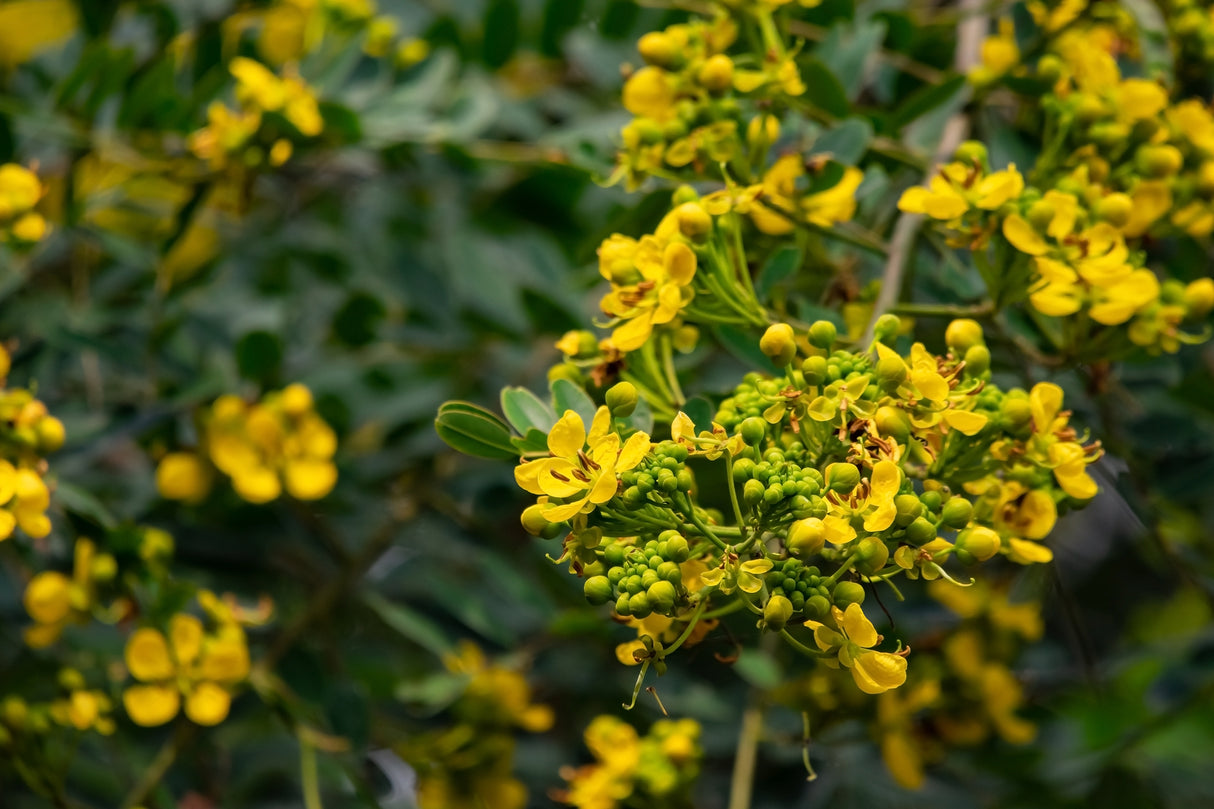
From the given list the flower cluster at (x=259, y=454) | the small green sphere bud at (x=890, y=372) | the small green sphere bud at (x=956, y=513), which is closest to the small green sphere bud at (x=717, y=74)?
the small green sphere bud at (x=890, y=372)

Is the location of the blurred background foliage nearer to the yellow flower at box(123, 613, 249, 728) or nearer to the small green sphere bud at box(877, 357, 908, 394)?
the yellow flower at box(123, 613, 249, 728)

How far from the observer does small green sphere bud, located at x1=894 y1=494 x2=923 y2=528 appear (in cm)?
97

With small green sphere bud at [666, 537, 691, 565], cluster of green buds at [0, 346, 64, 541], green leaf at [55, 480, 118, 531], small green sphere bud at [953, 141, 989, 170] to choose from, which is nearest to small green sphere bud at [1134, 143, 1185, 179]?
small green sphere bud at [953, 141, 989, 170]

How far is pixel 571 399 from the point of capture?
120 cm

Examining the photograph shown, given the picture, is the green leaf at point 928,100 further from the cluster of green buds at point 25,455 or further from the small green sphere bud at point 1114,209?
the cluster of green buds at point 25,455

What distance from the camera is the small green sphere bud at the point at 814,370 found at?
1029mm

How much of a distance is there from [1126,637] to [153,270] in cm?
240

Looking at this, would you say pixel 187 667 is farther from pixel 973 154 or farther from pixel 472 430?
pixel 973 154

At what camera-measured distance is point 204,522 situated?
86.7 inches

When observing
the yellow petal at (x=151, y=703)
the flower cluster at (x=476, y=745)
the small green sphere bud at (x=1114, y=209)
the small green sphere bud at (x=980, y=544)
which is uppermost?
the small green sphere bud at (x=1114, y=209)

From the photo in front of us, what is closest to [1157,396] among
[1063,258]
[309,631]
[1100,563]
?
[1063,258]

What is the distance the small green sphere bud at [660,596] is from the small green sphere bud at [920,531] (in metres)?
0.21

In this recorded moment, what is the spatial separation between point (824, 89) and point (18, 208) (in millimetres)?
1176

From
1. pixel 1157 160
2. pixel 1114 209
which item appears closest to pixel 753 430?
pixel 1114 209
